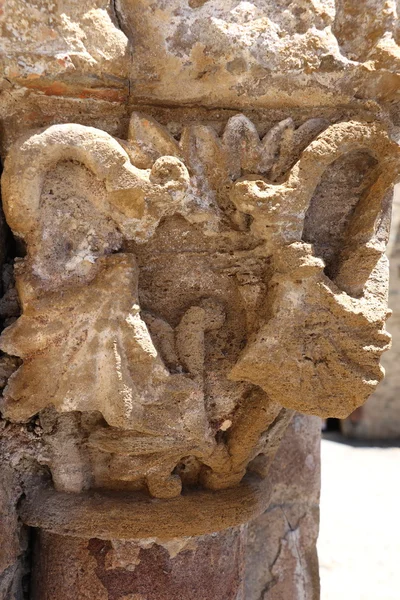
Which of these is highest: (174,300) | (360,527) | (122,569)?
(174,300)

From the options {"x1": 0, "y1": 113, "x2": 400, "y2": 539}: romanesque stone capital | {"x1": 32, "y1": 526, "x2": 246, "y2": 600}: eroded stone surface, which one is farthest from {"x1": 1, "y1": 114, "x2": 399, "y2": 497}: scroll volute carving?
{"x1": 32, "y1": 526, "x2": 246, "y2": 600}: eroded stone surface

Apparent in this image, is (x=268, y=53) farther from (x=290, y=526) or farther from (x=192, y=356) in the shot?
(x=290, y=526)

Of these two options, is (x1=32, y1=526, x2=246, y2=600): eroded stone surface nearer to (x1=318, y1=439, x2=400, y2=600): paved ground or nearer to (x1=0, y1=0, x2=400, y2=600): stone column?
(x1=0, y1=0, x2=400, y2=600): stone column

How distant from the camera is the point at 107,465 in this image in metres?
1.42

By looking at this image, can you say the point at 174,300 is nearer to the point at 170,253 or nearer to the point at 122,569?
the point at 170,253

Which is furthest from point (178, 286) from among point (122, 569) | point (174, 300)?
point (122, 569)

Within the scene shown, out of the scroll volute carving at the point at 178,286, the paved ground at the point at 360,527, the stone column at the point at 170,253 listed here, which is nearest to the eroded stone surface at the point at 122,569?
the stone column at the point at 170,253

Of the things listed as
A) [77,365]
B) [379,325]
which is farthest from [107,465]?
[379,325]

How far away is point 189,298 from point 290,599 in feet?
3.77

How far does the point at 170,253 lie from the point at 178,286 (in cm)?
7

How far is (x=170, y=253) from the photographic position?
4.36ft

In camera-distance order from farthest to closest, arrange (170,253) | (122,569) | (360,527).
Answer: (360,527) < (122,569) < (170,253)

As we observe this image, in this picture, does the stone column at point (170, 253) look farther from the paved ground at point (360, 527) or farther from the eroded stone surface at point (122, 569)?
the paved ground at point (360, 527)

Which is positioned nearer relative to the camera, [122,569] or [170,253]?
[170,253]
